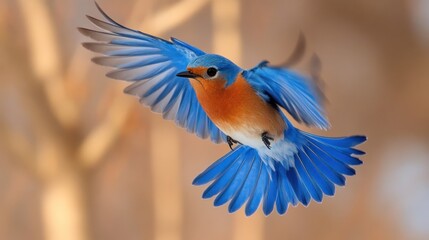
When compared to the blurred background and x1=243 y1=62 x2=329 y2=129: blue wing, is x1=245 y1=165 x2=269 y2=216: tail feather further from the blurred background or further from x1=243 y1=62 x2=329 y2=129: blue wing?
the blurred background

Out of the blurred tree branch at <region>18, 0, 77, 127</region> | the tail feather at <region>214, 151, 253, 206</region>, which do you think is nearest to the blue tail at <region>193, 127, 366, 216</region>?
the tail feather at <region>214, 151, 253, 206</region>

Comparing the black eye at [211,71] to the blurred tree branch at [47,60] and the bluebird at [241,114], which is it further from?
the blurred tree branch at [47,60]

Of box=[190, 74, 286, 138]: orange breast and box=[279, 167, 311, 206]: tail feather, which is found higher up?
box=[190, 74, 286, 138]: orange breast

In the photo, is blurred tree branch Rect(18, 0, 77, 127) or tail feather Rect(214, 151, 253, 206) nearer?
tail feather Rect(214, 151, 253, 206)

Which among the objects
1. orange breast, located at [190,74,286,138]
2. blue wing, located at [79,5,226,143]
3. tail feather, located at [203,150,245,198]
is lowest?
tail feather, located at [203,150,245,198]

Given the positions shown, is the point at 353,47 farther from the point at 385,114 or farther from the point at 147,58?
the point at 147,58

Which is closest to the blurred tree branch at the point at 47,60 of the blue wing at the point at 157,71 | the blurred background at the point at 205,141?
the blurred background at the point at 205,141

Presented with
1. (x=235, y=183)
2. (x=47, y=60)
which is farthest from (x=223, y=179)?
(x=47, y=60)

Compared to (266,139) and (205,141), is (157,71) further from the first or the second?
(205,141)

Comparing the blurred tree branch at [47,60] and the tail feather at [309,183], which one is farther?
the blurred tree branch at [47,60]
